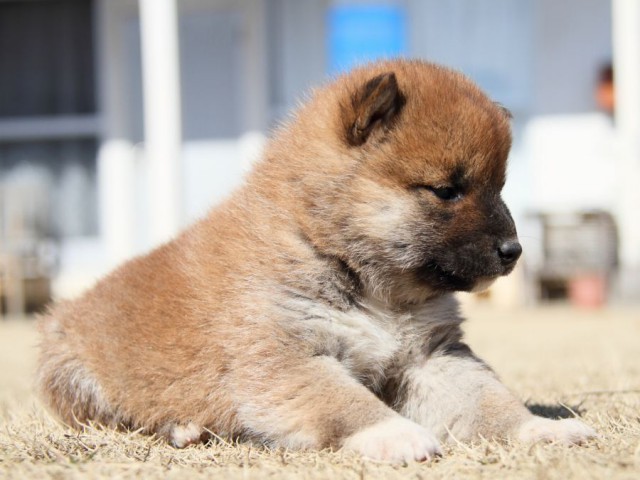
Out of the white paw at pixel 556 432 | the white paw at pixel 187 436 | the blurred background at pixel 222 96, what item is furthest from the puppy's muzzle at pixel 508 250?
the blurred background at pixel 222 96

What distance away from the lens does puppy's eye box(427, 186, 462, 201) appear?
2.60m

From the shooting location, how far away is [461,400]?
265 cm

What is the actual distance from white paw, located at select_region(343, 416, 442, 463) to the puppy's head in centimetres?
51

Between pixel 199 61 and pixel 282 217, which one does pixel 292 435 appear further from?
pixel 199 61

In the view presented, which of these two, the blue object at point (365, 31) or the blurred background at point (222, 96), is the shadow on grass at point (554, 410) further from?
the blue object at point (365, 31)

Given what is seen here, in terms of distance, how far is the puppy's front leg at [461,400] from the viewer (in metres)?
2.55

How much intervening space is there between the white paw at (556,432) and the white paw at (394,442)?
325 mm

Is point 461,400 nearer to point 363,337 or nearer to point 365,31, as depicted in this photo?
Answer: point 363,337

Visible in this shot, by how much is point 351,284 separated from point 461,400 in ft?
1.66

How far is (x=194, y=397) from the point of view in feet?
8.77

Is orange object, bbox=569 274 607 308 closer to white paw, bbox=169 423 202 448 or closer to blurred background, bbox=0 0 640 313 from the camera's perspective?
blurred background, bbox=0 0 640 313

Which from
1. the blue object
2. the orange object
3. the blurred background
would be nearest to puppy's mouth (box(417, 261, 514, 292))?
the orange object

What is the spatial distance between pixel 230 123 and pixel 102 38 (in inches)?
81.5

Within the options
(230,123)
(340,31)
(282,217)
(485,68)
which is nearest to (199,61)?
(230,123)
